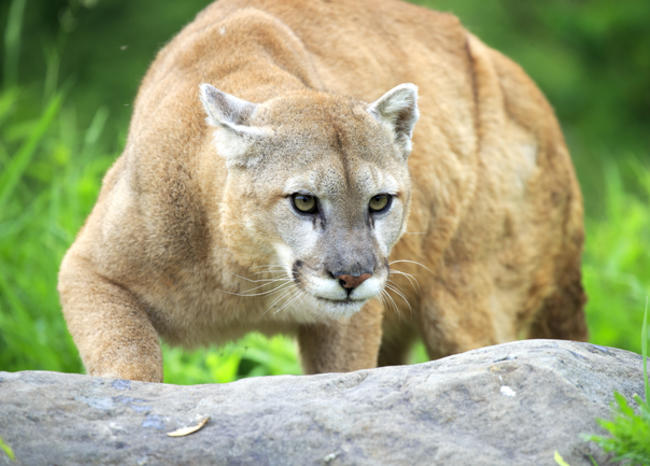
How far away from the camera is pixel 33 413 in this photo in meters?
3.21

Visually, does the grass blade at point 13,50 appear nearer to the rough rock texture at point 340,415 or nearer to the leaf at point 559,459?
the rough rock texture at point 340,415

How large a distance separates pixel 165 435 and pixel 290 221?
128 cm

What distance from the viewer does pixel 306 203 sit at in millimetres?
4121

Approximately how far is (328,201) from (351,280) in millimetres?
359

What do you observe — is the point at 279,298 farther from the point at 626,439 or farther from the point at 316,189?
the point at 626,439

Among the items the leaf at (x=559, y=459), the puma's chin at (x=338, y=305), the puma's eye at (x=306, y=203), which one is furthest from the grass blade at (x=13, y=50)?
the leaf at (x=559, y=459)

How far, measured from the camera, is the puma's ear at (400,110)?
176 inches

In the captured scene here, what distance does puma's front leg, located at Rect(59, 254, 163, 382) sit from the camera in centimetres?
422

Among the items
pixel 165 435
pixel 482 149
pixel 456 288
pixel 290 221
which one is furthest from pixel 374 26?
pixel 165 435

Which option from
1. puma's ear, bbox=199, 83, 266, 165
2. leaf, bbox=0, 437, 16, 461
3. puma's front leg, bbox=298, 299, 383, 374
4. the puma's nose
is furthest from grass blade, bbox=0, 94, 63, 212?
leaf, bbox=0, 437, 16, 461

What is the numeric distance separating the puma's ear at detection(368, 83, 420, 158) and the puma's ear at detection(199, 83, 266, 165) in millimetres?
590

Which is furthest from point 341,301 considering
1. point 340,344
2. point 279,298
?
point 340,344

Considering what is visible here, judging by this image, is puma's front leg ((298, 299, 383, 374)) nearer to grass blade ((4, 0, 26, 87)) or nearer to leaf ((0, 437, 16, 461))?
leaf ((0, 437, 16, 461))

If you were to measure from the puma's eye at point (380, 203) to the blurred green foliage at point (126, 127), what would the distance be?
4.72 feet
